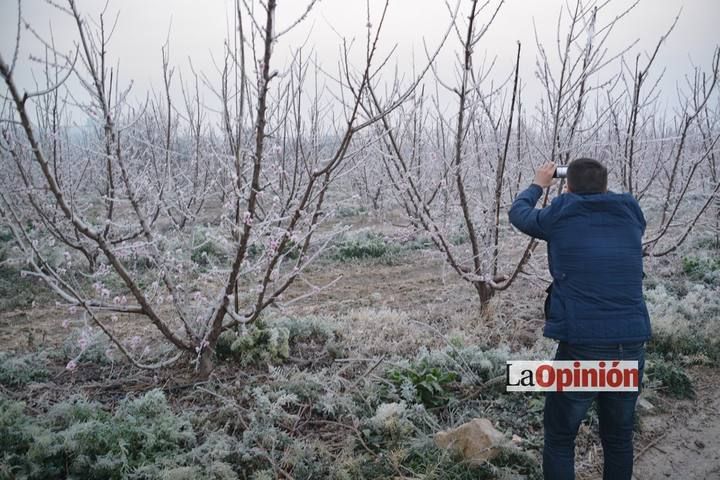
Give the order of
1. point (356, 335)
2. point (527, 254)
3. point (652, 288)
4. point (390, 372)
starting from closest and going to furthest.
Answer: point (390, 372) → point (527, 254) → point (356, 335) → point (652, 288)

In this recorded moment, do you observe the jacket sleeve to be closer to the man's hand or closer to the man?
the man

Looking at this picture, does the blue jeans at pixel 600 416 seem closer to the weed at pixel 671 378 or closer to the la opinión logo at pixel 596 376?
the la opinión logo at pixel 596 376

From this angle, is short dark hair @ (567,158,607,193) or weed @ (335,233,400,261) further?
weed @ (335,233,400,261)

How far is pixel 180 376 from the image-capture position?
3.58 metres

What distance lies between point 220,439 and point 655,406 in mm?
3159

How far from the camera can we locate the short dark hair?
7.08ft

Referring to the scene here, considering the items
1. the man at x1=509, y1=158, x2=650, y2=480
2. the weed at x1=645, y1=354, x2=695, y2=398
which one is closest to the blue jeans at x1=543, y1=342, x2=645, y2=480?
the man at x1=509, y1=158, x2=650, y2=480

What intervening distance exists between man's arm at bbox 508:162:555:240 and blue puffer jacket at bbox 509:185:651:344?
0.05m

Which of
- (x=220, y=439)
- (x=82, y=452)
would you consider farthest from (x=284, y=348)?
(x=82, y=452)

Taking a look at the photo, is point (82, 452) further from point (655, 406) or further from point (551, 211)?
point (655, 406)

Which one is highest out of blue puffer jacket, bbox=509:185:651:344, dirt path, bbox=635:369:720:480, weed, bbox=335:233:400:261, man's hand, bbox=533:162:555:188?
man's hand, bbox=533:162:555:188

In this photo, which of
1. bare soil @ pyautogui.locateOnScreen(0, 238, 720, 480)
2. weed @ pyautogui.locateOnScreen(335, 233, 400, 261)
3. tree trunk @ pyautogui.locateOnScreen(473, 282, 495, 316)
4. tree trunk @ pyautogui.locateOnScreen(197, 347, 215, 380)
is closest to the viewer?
bare soil @ pyautogui.locateOnScreen(0, 238, 720, 480)

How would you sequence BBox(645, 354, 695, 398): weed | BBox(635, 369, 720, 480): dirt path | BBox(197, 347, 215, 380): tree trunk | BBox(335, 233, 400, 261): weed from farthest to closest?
BBox(335, 233, 400, 261): weed
BBox(645, 354, 695, 398): weed
BBox(197, 347, 215, 380): tree trunk
BBox(635, 369, 720, 480): dirt path

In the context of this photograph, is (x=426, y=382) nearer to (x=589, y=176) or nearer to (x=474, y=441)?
(x=474, y=441)
